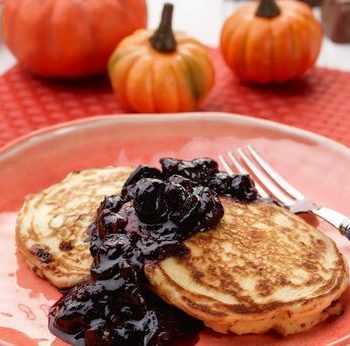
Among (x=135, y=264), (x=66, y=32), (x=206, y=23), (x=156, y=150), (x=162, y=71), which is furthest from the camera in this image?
(x=206, y=23)

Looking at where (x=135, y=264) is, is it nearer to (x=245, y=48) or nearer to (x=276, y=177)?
(x=276, y=177)

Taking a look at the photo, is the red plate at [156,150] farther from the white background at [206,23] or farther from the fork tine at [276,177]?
the white background at [206,23]

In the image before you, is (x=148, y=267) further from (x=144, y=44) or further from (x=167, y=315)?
(x=144, y=44)

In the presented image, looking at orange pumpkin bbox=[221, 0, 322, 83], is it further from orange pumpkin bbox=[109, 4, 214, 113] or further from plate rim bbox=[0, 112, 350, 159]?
plate rim bbox=[0, 112, 350, 159]

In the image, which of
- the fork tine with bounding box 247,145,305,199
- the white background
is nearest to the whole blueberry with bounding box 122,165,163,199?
the fork tine with bounding box 247,145,305,199

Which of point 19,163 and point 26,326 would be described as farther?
point 19,163

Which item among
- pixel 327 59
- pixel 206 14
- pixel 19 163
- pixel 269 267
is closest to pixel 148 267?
pixel 269 267

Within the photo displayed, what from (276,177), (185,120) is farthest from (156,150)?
(276,177)
